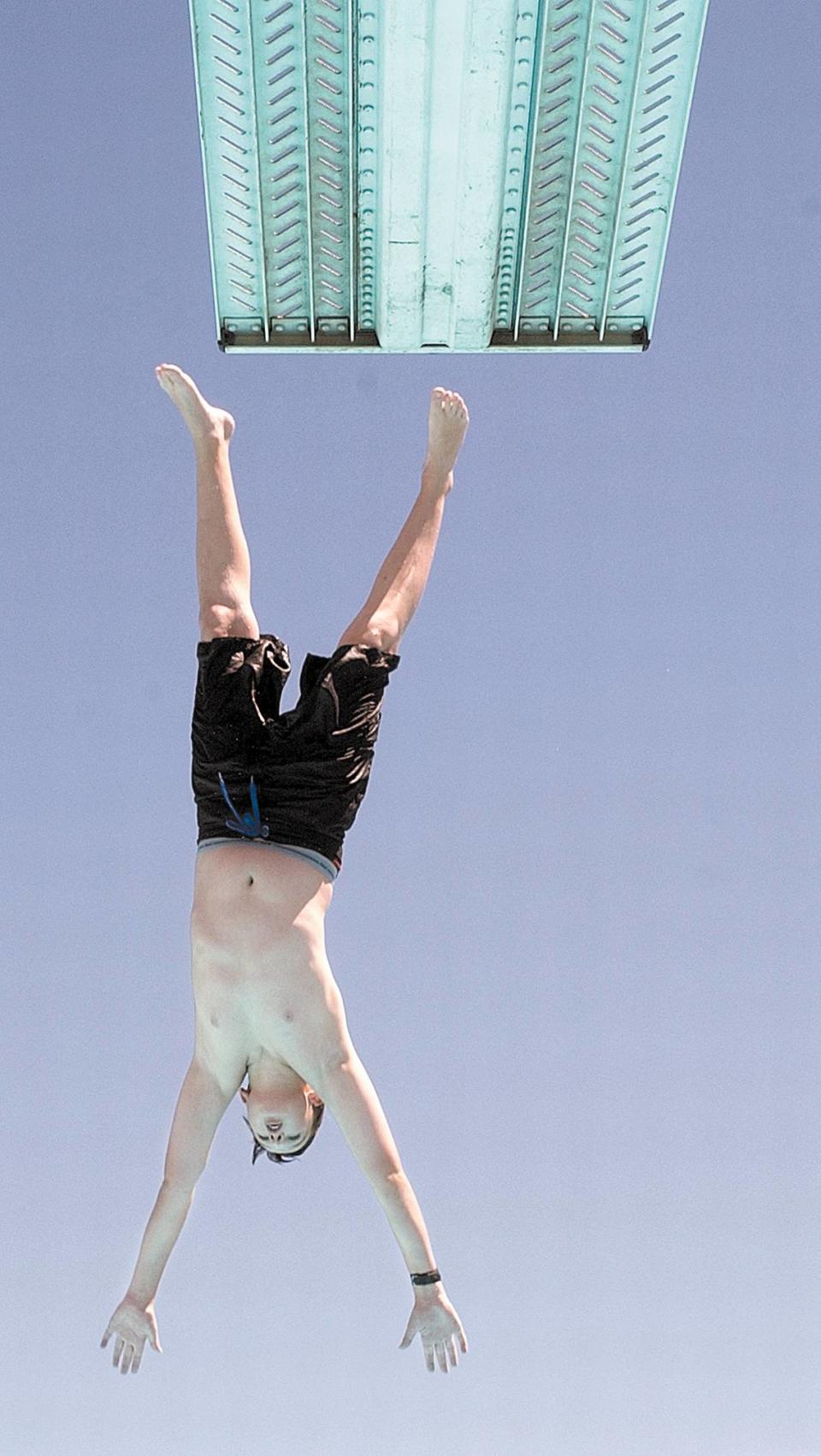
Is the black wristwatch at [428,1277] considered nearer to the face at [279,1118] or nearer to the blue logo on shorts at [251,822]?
the face at [279,1118]

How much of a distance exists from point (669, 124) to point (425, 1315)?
4.77m

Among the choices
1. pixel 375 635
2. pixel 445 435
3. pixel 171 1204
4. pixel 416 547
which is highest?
pixel 445 435

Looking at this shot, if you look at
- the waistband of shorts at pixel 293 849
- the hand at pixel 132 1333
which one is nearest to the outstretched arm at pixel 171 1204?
the hand at pixel 132 1333

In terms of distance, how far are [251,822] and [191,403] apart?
1.81m

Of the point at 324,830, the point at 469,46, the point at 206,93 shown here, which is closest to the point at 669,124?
the point at 469,46

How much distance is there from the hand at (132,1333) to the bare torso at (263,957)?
3.85 ft

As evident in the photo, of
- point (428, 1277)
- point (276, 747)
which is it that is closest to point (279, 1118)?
point (428, 1277)

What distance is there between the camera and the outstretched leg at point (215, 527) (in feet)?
25.0

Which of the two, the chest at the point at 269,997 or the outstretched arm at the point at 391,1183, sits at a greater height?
the chest at the point at 269,997

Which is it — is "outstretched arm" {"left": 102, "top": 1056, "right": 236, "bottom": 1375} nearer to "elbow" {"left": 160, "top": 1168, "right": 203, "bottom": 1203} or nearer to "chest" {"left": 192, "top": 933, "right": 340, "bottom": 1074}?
"elbow" {"left": 160, "top": 1168, "right": 203, "bottom": 1203}

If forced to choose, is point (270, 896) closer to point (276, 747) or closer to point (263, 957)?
point (263, 957)

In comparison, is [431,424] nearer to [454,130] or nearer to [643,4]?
[454,130]

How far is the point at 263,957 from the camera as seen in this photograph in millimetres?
7188

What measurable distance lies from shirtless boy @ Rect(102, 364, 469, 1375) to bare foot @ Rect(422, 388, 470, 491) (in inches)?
16.7
